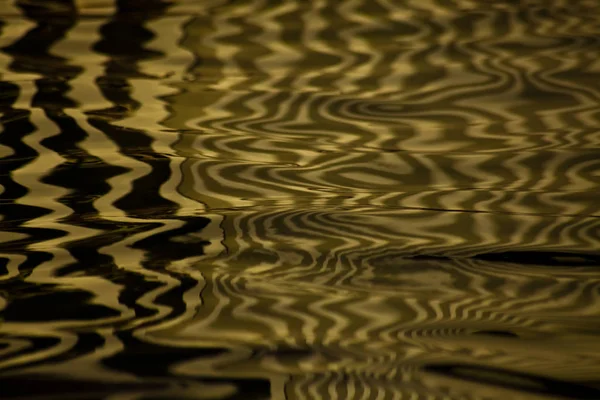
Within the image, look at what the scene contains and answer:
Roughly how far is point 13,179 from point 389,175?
0.43m

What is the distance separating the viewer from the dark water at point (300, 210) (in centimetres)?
71

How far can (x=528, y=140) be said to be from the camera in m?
1.23

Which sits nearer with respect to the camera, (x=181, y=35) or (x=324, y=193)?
(x=324, y=193)

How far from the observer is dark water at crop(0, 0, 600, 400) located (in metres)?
0.71

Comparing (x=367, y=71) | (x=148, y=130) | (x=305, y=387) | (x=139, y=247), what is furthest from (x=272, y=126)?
(x=305, y=387)

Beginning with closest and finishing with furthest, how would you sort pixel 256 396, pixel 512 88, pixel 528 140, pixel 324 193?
pixel 256 396
pixel 324 193
pixel 528 140
pixel 512 88

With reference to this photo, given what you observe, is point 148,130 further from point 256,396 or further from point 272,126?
point 256,396

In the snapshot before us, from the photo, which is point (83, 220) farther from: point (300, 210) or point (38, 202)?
point (300, 210)

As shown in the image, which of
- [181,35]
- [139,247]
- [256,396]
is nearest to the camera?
[256,396]

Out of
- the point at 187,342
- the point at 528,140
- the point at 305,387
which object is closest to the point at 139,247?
the point at 187,342

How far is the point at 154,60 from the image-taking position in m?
1.59

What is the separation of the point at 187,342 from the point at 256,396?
0.10m

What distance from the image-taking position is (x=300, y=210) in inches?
40.0

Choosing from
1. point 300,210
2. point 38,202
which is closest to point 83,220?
point 38,202
